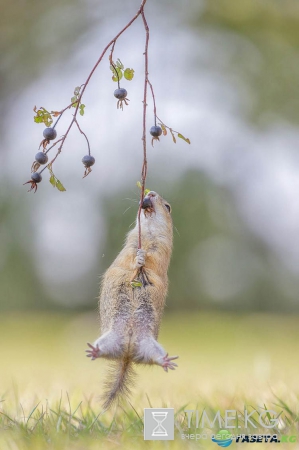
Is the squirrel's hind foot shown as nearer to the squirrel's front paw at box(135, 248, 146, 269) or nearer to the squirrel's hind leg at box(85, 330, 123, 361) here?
the squirrel's hind leg at box(85, 330, 123, 361)

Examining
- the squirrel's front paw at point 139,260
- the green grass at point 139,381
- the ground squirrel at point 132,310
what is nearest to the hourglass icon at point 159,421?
the green grass at point 139,381

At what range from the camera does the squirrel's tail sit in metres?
2.62

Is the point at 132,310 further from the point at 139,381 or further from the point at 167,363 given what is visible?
the point at 139,381

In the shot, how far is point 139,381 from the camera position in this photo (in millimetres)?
3002

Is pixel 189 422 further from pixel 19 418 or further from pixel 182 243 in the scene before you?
pixel 182 243

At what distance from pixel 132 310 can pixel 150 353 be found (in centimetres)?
24

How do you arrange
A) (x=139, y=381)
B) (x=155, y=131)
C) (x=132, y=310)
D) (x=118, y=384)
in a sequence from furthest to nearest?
(x=139, y=381)
(x=118, y=384)
(x=132, y=310)
(x=155, y=131)

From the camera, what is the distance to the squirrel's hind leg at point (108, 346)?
7.27ft

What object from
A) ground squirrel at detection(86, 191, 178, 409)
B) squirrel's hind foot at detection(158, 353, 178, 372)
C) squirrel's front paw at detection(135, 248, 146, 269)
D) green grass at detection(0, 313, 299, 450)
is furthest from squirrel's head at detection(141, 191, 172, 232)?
squirrel's hind foot at detection(158, 353, 178, 372)

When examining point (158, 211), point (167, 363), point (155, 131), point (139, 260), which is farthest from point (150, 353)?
point (158, 211)

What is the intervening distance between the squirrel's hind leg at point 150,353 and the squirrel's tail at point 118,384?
28cm

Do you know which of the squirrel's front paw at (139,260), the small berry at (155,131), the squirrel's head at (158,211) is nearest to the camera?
the small berry at (155,131)

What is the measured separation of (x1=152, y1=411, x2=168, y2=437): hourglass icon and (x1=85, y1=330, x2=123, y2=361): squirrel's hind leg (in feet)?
0.81

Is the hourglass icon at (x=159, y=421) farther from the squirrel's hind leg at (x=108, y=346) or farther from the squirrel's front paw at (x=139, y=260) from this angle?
the squirrel's front paw at (x=139, y=260)
